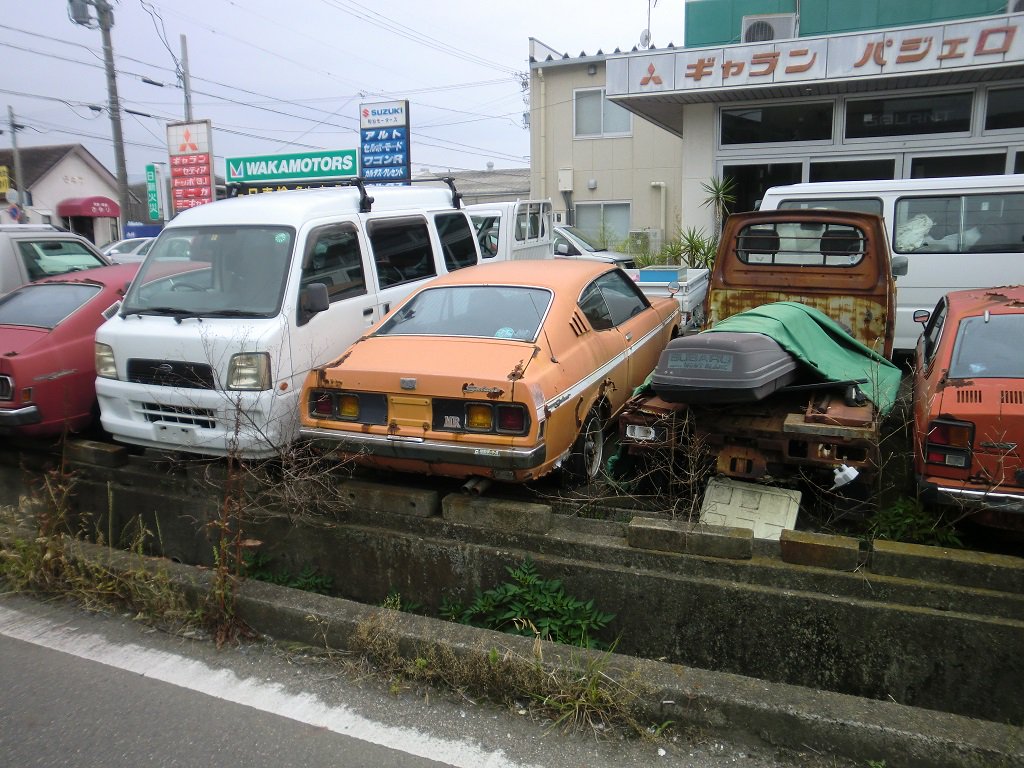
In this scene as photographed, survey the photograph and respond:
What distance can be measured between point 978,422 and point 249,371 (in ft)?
14.7

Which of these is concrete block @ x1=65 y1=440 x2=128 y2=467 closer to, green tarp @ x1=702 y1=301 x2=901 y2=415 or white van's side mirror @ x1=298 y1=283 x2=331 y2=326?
white van's side mirror @ x1=298 y1=283 x2=331 y2=326

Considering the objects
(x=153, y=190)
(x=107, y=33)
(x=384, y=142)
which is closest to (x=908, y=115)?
(x=384, y=142)

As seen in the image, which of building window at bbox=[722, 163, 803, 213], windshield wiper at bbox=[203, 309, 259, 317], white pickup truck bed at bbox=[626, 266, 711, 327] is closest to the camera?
windshield wiper at bbox=[203, 309, 259, 317]

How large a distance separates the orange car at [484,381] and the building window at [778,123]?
921cm

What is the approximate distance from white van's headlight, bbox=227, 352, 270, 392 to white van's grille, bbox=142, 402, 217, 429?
0.28 m

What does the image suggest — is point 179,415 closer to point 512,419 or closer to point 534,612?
point 512,419

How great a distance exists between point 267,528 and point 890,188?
6.95 m

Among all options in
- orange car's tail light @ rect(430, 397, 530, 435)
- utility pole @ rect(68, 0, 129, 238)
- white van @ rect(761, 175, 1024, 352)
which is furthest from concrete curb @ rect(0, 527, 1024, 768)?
utility pole @ rect(68, 0, 129, 238)

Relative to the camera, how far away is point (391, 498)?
16.0 feet

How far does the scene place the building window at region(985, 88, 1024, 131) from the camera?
12.1 meters

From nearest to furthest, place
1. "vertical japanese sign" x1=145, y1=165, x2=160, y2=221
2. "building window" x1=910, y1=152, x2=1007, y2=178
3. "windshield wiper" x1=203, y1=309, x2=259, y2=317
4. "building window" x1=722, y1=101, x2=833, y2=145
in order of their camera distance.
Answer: "windshield wiper" x1=203, y1=309, x2=259, y2=317 → "building window" x1=910, y1=152, x2=1007, y2=178 → "building window" x1=722, y1=101, x2=833, y2=145 → "vertical japanese sign" x1=145, y1=165, x2=160, y2=221

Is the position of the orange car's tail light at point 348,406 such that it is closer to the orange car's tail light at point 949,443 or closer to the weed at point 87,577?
the weed at point 87,577

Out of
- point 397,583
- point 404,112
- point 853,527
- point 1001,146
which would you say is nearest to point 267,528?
point 397,583

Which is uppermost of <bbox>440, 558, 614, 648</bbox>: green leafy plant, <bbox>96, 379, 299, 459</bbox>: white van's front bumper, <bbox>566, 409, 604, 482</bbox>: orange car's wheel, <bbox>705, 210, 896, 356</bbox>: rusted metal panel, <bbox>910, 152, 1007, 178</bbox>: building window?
<bbox>910, 152, 1007, 178</bbox>: building window
